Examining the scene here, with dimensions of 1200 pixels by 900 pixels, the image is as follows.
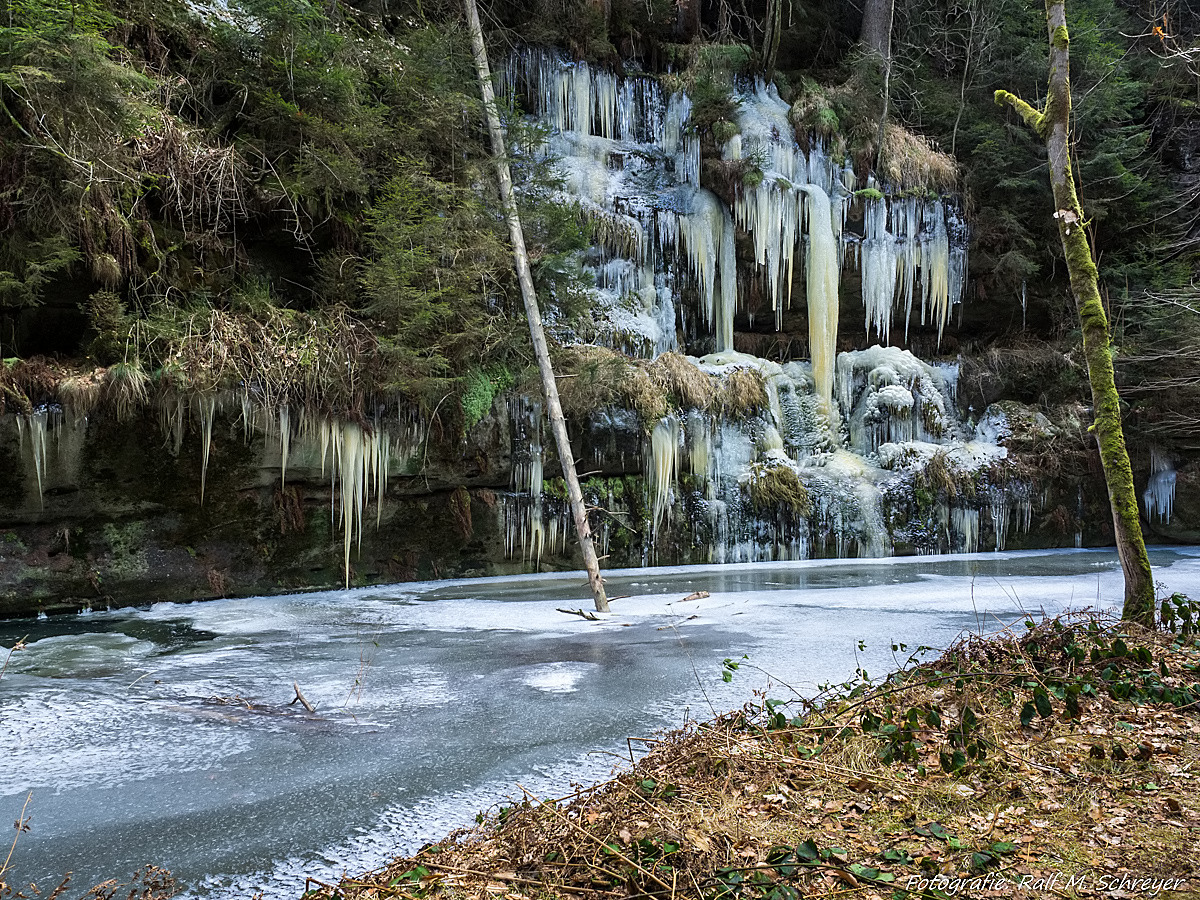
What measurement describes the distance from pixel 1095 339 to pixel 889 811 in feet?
13.3

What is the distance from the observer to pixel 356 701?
4492 millimetres

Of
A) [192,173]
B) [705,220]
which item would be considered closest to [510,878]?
[192,173]

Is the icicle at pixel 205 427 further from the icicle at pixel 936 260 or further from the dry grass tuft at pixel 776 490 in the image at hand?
the icicle at pixel 936 260

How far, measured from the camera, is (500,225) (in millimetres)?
10695

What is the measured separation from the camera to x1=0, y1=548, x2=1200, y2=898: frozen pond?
276 cm

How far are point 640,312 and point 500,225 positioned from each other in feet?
12.6

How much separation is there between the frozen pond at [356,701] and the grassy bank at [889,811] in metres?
0.50

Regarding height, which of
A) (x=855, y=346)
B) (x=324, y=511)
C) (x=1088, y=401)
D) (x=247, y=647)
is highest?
(x=855, y=346)

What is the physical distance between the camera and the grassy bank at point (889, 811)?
2.01 meters

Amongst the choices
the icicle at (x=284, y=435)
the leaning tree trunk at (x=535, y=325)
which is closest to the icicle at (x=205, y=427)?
the icicle at (x=284, y=435)

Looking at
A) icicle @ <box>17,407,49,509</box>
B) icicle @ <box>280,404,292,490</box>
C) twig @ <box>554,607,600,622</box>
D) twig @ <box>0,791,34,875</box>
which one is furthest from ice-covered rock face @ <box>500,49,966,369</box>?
twig @ <box>0,791,34,875</box>

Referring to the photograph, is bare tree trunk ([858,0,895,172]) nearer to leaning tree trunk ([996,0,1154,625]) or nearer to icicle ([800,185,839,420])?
icicle ([800,185,839,420])

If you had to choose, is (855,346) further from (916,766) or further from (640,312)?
(916,766)

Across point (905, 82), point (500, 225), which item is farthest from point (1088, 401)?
point (500, 225)
